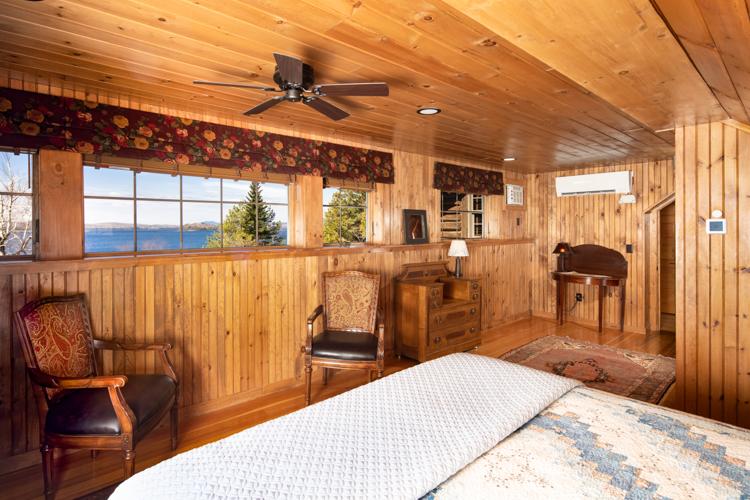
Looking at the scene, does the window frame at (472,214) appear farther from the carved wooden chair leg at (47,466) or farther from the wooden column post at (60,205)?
the carved wooden chair leg at (47,466)

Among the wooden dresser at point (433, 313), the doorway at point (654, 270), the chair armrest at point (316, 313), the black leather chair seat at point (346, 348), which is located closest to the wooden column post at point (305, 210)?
the chair armrest at point (316, 313)

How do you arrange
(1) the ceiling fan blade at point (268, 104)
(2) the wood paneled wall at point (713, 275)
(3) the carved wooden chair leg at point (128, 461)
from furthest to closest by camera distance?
(2) the wood paneled wall at point (713, 275), (1) the ceiling fan blade at point (268, 104), (3) the carved wooden chair leg at point (128, 461)

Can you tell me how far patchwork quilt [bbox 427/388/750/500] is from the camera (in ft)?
3.62

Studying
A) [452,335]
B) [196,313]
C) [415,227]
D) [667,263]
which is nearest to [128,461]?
[196,313]

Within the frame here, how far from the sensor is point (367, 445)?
4.25 ft

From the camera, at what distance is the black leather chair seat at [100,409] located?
1952mm

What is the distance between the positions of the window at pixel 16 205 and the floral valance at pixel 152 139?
0.23m

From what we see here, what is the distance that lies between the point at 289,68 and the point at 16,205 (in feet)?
6.56

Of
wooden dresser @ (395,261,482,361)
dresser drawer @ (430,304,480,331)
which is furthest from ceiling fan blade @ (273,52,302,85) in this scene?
dresser drawer @ (430,304,480,331)

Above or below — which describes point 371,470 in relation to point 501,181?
below

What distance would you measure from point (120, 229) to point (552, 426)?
2.98 metres

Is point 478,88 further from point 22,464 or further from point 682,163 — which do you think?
point 22,464

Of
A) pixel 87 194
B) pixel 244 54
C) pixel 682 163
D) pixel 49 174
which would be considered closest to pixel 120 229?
pixel 87 194

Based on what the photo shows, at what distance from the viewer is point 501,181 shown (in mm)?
5812
